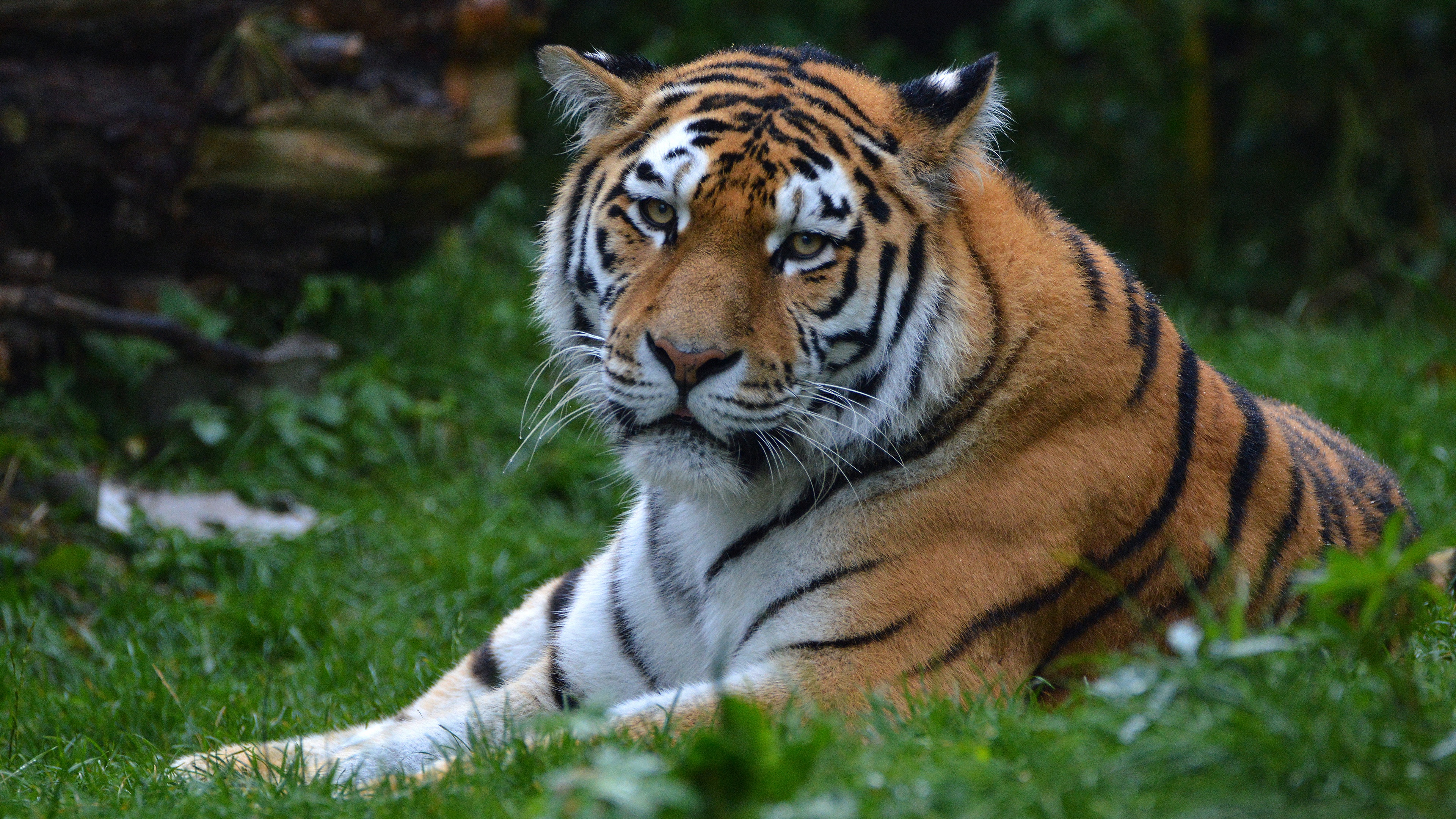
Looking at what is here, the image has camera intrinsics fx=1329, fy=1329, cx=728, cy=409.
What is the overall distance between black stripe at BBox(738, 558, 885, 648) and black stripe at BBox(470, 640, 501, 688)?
0.92 meters

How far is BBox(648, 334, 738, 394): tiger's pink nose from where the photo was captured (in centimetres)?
271

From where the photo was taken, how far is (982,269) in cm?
297

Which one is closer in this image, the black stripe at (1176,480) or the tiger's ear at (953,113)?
the black stripe at (1176,480)

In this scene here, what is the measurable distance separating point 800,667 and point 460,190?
12.5 feet

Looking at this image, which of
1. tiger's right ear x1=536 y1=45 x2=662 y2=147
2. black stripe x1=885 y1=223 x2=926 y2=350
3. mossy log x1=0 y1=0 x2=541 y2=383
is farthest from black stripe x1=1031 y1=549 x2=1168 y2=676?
mossy log x1=0 y1=0 x2=541 y2=383

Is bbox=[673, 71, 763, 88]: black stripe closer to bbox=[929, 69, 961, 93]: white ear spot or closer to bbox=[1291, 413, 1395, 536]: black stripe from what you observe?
bbox=[929, 69, 961, 93]: white ear spot

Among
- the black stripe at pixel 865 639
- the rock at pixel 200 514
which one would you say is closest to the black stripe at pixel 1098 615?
the black stripe at pixel 865 639

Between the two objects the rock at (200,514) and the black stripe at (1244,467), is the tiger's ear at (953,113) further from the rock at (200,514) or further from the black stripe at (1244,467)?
the rock at (200,514)

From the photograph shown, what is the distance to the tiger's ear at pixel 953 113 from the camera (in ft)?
9.81

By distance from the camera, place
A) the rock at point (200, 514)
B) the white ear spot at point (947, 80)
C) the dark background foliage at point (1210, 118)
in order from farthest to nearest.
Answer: the dark background foliage at point (1210, 118) < the rock at point (200, 514) < the white ear spot at point (947, 80)

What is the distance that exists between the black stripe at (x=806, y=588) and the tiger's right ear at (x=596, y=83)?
1205 mm

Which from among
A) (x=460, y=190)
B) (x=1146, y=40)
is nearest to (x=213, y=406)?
(x=460, y=190)

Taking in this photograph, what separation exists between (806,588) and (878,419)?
1.32 ft

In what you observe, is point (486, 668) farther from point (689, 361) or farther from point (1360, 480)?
point (1360, 480)
